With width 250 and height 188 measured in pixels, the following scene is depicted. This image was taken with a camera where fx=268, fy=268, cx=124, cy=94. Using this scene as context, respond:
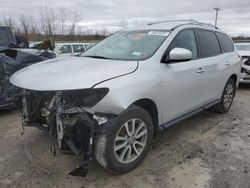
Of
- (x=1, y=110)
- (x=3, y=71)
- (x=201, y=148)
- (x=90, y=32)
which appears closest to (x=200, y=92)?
(x=201, y=148)

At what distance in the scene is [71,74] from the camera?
9.21 feet

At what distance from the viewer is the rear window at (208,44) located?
4.36 metres

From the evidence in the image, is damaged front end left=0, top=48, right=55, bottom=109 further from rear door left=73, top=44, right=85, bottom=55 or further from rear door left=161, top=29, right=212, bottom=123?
rear door left=73, top=44, right=85, bottom=55

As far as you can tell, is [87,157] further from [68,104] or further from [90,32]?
[90,32]

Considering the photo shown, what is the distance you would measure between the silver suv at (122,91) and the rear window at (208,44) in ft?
0.07

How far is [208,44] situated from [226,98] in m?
1.40

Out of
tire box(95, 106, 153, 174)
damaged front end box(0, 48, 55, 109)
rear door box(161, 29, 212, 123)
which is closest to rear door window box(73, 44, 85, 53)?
damaged front end box(0, 48, 55, 109)

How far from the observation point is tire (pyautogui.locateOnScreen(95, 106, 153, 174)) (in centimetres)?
274

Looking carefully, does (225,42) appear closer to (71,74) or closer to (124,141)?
(124,141)

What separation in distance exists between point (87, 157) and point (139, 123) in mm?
728

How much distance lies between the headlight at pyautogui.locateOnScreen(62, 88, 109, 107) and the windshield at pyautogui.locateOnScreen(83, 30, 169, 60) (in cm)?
91

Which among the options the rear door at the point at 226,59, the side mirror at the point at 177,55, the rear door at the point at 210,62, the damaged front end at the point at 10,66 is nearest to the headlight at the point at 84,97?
the side mirror at the point at 177,55

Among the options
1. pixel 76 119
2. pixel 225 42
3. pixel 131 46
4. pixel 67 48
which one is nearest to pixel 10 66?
pixel 131 46

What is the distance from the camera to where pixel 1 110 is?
18.6 ft
